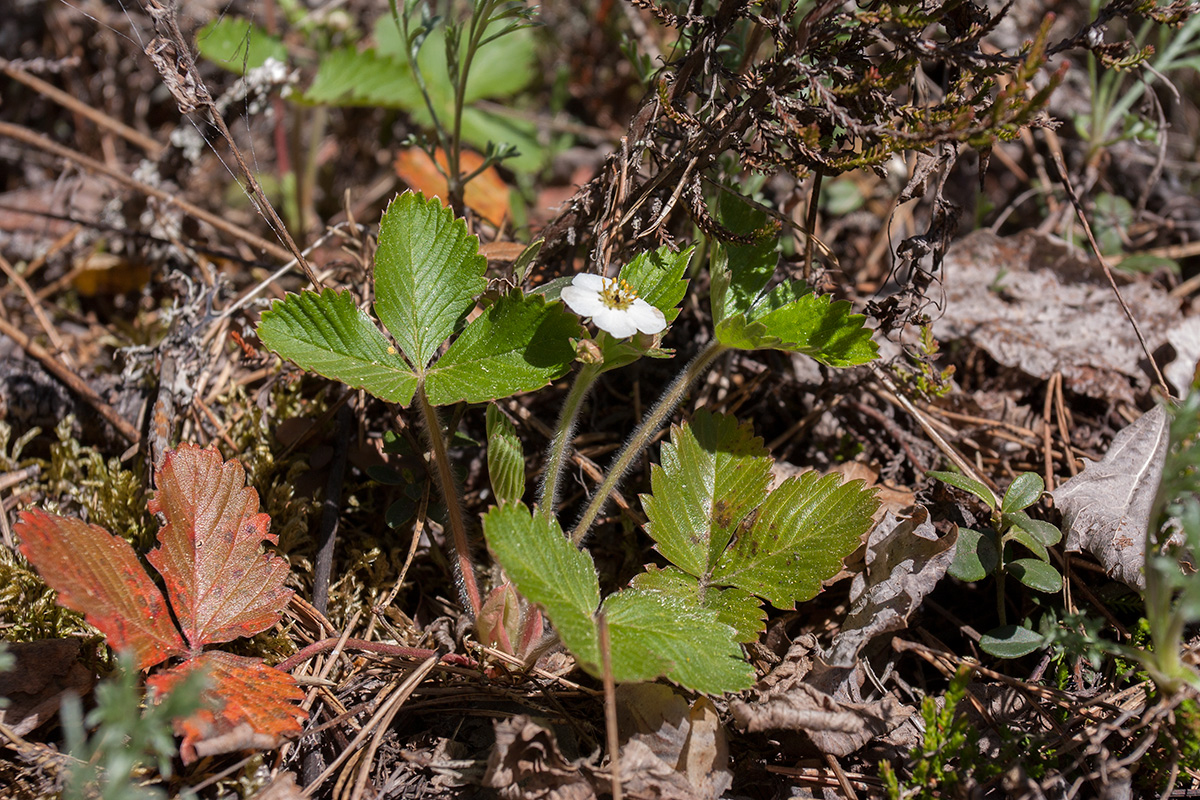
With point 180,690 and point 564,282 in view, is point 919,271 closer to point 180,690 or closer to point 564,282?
point 564,282

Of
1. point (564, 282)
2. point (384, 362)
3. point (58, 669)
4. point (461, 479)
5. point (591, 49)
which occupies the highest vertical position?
point (591, 49)

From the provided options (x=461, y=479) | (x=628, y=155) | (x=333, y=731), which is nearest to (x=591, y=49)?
(x=628, y=155)

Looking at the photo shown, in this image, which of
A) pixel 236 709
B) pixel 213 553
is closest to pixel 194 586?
pixel 213 553

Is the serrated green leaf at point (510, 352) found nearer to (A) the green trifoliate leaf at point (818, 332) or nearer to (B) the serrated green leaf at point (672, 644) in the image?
(A) the green trifoliate leaf at point (818, 332)

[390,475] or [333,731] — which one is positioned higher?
[390,475]

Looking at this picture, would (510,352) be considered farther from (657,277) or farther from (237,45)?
(237,45)

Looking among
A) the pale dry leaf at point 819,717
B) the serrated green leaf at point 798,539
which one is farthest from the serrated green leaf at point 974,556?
the pale dry leaf at point 819,717
